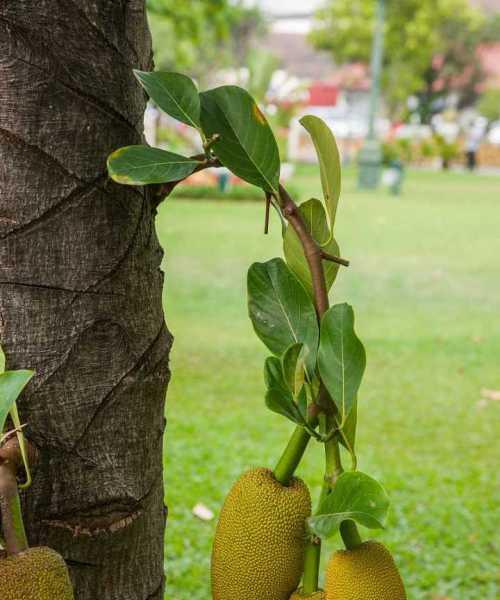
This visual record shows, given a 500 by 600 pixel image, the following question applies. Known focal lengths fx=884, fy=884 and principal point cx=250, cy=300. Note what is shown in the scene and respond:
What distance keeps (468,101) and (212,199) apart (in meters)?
20.8

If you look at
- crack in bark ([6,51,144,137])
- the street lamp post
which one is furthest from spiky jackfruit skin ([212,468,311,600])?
the street lamp post

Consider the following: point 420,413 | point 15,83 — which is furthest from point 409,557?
point 15,83

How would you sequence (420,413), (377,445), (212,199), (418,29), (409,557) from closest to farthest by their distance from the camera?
(409,557) < (377,445) < (420,413) < (212,199) < (418,29)

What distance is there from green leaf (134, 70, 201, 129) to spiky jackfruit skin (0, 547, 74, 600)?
24cm

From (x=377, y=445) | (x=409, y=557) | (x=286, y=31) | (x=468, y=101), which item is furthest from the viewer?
(x=286, y=31)

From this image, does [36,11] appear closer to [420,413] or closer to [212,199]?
[420,413]

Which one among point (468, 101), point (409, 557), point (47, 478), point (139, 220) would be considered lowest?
point (409, 557)

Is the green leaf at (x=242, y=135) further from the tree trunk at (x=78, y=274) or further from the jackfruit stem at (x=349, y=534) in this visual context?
the jackfruit stem at (x=349, y=534)

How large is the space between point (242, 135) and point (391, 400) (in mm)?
2107

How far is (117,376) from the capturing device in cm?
51

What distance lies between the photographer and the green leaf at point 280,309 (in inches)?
19.8

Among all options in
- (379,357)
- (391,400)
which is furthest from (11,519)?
(379,357)

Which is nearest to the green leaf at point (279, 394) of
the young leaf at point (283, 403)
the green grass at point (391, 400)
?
the young leaf at point (283, 403)

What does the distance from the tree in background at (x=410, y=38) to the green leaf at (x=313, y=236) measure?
69.1 feet
